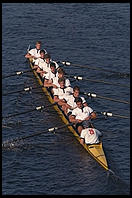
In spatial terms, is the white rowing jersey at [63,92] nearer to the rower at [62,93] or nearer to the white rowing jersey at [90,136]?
the rower at [62,93]

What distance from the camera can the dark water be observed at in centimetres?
3291

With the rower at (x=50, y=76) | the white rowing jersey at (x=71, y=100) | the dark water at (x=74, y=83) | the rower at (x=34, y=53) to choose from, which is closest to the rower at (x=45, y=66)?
the rower at (x=50, y=76)

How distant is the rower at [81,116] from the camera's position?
3591cm

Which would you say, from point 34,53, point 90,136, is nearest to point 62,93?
point 90,136

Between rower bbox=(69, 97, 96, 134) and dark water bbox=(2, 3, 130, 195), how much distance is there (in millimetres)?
1209

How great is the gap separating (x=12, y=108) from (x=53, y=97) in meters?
2.74

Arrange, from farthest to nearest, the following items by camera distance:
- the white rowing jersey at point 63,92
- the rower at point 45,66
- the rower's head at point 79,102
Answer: the rower at point 45,66 → the white rowing jersey at point 63,92 → the rower's head at point 79,102

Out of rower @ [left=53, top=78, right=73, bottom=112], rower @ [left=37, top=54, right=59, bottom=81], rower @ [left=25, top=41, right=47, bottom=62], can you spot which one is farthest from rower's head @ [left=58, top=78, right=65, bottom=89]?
rower @ [left=25, top=41, right=47, bottom=62]

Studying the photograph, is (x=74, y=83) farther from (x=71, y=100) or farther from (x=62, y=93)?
(x=71, y=100)

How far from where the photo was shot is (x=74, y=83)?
147 ft

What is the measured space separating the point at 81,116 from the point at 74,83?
29.9ft

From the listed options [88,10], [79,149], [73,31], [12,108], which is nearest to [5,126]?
[12,108]

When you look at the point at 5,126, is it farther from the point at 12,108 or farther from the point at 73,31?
the point at 73,31

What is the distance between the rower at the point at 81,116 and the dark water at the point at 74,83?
3.97 feet
